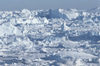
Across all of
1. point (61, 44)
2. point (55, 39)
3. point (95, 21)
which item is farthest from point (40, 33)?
point (95, 21)

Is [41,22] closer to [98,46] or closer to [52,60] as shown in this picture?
[98,46]

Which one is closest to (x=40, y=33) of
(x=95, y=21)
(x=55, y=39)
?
(x=55, y=39)

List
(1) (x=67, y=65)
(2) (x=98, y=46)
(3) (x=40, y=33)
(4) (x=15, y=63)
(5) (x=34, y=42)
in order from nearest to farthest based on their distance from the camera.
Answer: (1) (x=67, y=65), (4) (x=15, y=63), (2) (x=98, y=46), (5) (x=34, y=42), (3) (x=40, y=33)

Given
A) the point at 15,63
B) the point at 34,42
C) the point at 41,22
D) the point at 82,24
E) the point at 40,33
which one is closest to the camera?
the point at 15,63

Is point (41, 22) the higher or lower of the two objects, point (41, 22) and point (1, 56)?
the higher

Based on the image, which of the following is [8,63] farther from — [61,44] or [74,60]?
[61,44]

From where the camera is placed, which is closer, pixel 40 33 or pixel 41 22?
pixel 40 33
